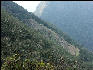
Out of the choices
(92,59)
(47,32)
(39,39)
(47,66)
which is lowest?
(92,59)

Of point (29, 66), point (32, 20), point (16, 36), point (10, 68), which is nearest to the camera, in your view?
point (10, 68)

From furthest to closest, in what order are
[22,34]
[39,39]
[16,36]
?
1. [39,39]
2. [22,34]
3. [16,36]

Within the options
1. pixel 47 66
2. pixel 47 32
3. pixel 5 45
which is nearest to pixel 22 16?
pixel 47 32

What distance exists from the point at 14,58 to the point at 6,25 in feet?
243

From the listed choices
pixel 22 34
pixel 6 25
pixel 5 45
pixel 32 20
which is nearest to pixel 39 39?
pixel 22 34

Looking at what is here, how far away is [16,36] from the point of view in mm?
99250

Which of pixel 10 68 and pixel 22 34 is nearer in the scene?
pixel 10 68

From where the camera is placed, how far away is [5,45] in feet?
268

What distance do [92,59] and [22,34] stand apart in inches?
2460

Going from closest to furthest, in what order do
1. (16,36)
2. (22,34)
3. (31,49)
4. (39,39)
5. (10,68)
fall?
(10,68)
(31,49)
(16,36)
(22,34)
(39,39)

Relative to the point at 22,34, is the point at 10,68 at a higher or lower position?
higher

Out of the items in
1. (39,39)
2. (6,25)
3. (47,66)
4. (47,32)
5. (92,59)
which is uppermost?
(47,66)

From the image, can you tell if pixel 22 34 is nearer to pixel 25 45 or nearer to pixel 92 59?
pixel 25 45

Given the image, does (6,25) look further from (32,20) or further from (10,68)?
(10,68)
